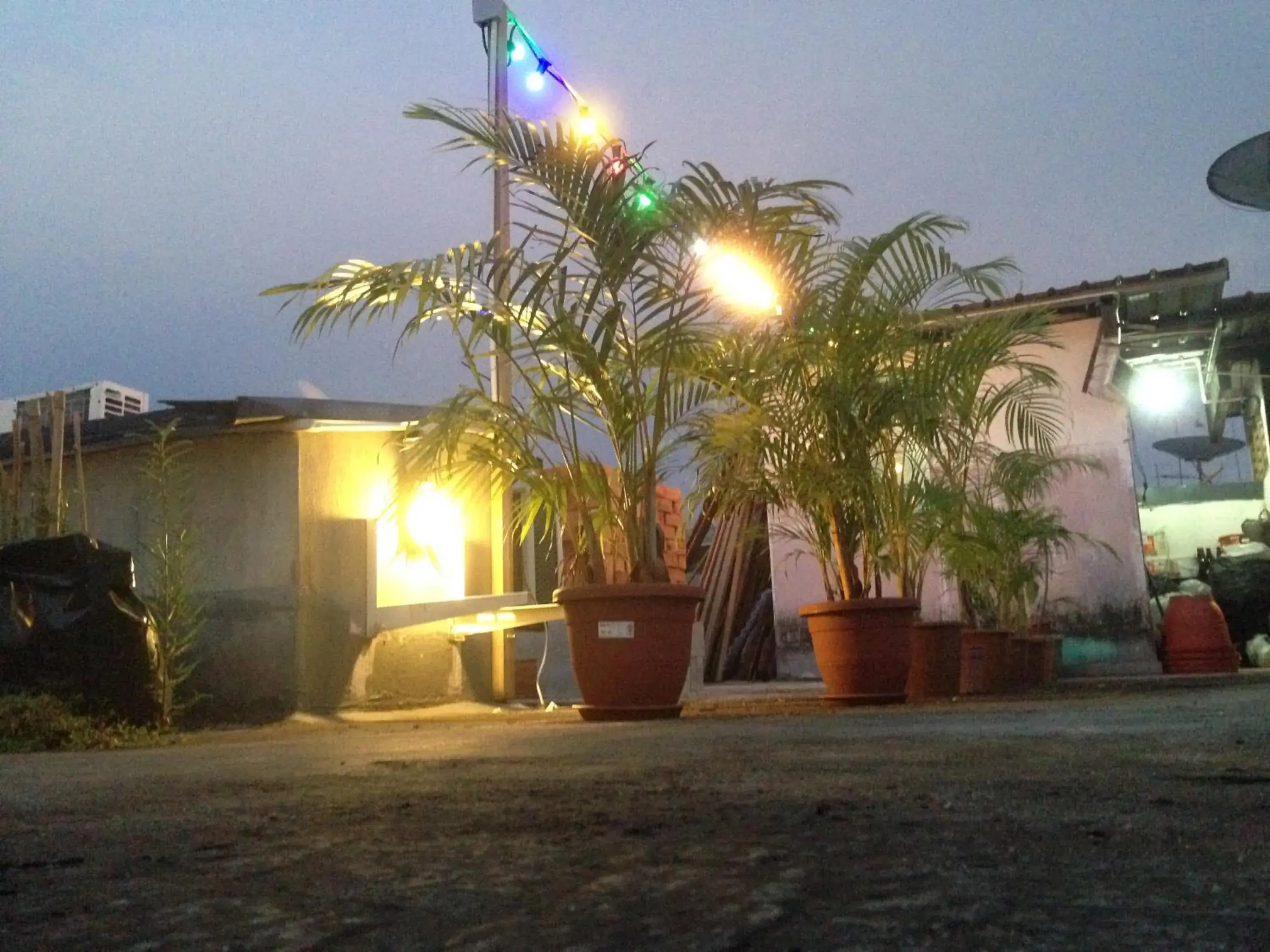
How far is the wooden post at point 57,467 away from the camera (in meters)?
4.77

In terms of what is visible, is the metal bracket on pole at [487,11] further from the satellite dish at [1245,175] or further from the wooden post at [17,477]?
the satellite dish at [1245,175]

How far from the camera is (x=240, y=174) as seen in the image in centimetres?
1477

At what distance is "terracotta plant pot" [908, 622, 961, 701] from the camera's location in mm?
4992

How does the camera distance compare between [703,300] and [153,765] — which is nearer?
[153,765]

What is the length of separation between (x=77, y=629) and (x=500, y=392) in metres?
2.11

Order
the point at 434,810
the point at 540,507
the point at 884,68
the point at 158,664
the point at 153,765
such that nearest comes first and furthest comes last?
the point at 434,810, the point at 153,765, the point at 540,507, the point at 158,664, the point at 884,68

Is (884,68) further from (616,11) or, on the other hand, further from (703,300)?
(703,300)

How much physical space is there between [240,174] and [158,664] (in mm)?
12067

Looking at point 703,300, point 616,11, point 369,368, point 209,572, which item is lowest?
point 209,572

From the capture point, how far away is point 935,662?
16.6 ft

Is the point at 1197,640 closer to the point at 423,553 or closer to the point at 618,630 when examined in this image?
the point at 423,553

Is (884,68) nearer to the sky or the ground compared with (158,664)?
nearer to the sky

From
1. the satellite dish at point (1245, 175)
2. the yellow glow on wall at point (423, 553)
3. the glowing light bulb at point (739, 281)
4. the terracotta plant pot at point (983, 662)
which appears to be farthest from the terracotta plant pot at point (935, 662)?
the satellite dish at point (1245, 175)

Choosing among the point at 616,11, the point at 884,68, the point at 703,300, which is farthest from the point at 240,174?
the point at 703,300
